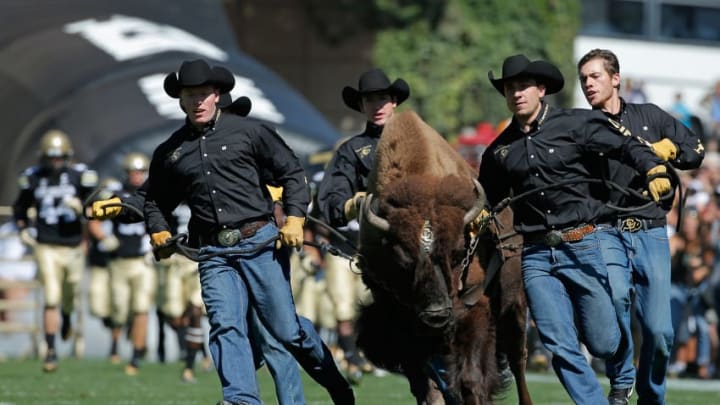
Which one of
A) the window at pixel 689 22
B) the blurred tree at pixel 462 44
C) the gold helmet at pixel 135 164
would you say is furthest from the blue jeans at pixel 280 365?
the window at pixel 689 22

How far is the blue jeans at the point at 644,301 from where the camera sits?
9.80m

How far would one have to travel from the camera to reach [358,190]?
34.9 feet

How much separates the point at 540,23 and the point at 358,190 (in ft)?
69.2

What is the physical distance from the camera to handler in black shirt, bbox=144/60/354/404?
938 cm

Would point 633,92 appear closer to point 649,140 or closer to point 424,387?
point 649,140

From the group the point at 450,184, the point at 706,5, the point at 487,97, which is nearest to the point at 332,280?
the point at 450,184

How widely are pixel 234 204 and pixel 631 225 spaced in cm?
255

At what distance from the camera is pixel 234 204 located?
948 cm

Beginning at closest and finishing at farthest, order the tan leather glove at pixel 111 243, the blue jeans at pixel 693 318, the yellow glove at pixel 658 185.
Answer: the yellow glove at pixel 658 185
the blue jeans at pixel 693 318
the tan leather glove at pixel 111 243

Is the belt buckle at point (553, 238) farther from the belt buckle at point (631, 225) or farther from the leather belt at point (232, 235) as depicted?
the leather belt at point (232, 235)

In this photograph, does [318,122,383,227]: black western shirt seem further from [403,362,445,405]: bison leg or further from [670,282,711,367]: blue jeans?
[670,282,711,367]: blue jeans

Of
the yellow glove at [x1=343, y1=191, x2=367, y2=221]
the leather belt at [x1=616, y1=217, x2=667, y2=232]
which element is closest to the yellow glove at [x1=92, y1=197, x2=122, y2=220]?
the yellow glove at [x1=343, y1=191, x2=367, y2=221]

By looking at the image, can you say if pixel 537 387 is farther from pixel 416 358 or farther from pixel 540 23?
pixel 540 23

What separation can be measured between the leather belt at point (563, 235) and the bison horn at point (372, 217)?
0.93 meters
